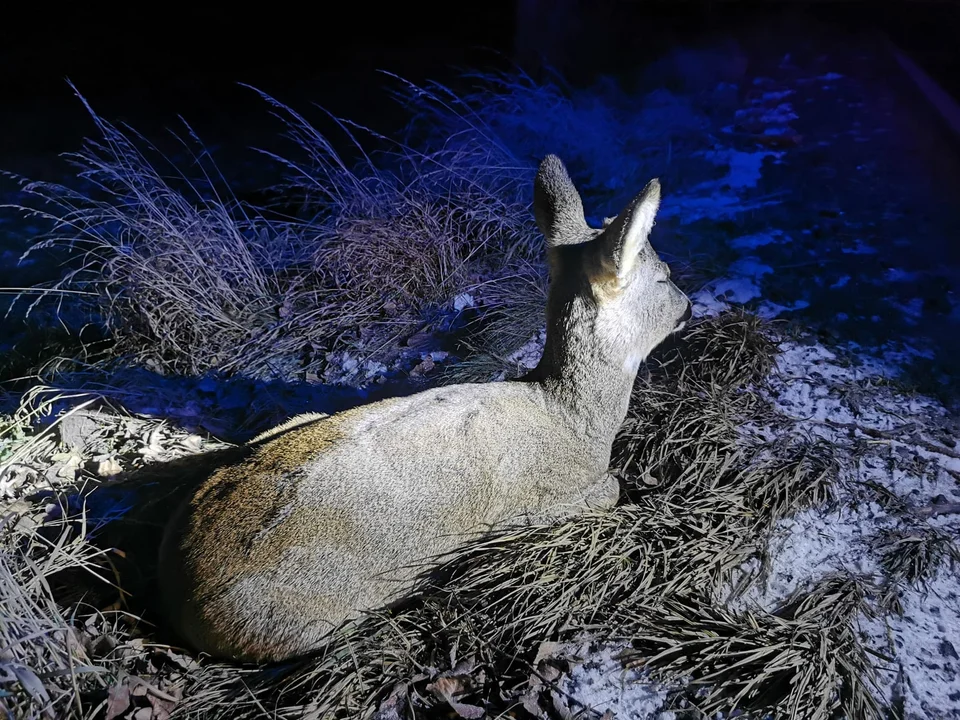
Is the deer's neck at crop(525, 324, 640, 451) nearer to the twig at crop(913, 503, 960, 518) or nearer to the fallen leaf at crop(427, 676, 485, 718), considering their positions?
the fallen leaf at crop(427, 676, 485, 718)

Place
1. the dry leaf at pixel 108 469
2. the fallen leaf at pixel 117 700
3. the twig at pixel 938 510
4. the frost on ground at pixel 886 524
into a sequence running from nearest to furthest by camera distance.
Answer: the fallen leaf at pixel 117 700 < the frost on ground at pixel 886 524 < the twig at pixel 938 510 < the dry leaf at pixel 108 469

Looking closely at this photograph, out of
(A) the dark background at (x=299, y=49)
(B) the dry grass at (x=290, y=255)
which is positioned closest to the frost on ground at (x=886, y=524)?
(B) the dry grass at (x=290, y=255)

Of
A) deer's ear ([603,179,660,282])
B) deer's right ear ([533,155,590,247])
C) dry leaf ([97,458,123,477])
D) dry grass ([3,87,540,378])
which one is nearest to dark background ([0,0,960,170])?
dry grass ([3,87,540,378])

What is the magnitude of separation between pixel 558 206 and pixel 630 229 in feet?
1.67

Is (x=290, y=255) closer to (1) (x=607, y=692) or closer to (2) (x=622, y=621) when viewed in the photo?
(2) (x=622, y=621)

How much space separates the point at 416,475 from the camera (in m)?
2.08

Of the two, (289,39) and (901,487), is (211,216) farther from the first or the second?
(901,487)

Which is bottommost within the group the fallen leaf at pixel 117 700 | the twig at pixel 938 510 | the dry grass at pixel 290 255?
the twig at pixel 938 510

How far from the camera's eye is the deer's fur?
1945 millimetres

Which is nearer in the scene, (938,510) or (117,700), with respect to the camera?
(117,700)

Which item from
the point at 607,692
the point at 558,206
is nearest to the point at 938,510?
the point at 607,692

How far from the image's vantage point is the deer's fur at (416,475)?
195cm

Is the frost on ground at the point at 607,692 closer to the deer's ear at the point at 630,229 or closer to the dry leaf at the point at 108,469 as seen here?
the deer's ear at the point at 630,229

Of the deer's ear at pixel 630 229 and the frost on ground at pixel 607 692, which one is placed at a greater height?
the deer's ear at pixel 630 229
